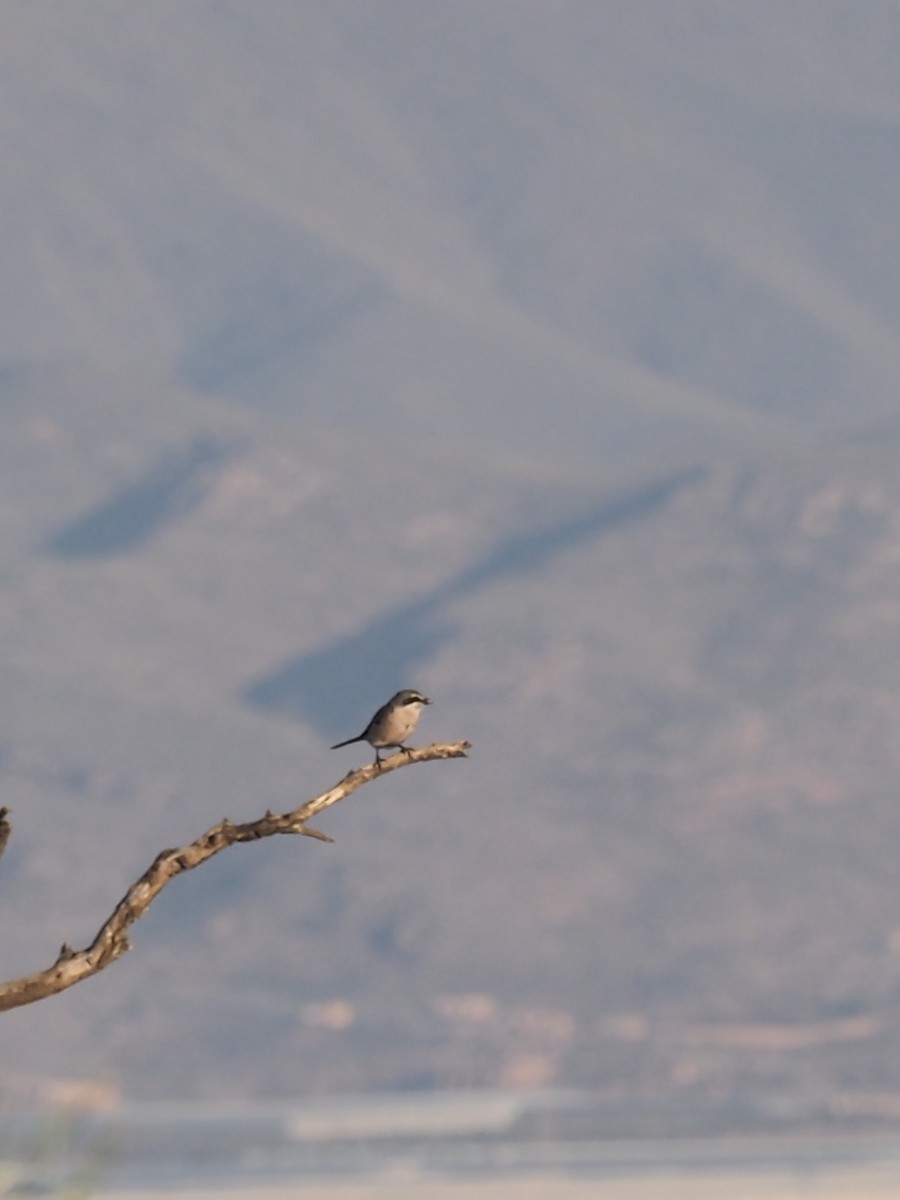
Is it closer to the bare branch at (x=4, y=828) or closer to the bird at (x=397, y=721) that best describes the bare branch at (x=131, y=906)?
the bare branch at (x=4, y=828)

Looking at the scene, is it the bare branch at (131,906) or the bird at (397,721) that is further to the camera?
the bird at (397,721)

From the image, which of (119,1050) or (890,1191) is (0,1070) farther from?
(890,1191)

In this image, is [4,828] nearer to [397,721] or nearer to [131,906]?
[131,906]

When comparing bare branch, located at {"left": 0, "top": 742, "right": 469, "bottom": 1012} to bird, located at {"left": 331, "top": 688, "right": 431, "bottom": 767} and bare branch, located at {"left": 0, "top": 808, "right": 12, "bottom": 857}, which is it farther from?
bird, located at {"left": 331, "top": 688, "right": 431, "bottom": 767}

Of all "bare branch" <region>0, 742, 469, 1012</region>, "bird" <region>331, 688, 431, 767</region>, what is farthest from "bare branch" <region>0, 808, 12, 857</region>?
"bird" <region>331, 688, 431, 767</region>

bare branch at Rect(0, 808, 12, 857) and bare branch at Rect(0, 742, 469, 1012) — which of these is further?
bare branch at Rect(0, 742, 469, 1012)

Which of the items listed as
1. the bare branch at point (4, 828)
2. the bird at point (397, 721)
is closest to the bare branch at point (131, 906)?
the bare branch at point (4, 828)

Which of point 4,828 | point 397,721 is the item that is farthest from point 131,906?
point 397,721

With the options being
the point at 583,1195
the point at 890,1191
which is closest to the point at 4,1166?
the point at 890,1191
